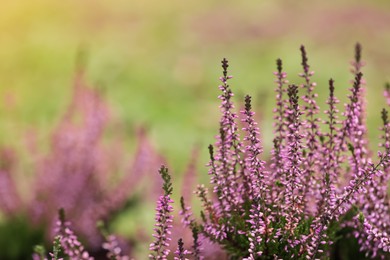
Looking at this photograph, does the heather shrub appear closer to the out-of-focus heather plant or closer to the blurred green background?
the out-of-focus heather plant

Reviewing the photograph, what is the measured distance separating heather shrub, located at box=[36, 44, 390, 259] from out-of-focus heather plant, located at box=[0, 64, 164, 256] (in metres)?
2.04

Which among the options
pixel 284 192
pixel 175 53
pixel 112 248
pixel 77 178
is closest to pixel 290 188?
pixel 284 192

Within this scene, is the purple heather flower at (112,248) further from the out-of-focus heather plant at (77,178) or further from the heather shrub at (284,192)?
the out-of-focus heather plant at (77,178)

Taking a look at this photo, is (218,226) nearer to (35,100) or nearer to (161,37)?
(35,100)

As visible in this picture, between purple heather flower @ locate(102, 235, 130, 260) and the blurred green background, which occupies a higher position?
the blurred green background

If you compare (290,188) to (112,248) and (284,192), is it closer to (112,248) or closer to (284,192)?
(284,192)

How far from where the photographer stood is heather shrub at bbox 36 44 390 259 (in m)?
2.96

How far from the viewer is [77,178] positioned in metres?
5.49

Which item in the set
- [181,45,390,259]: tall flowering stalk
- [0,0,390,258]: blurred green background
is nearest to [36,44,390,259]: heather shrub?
[181,45,390,259]: tall flowering stalk

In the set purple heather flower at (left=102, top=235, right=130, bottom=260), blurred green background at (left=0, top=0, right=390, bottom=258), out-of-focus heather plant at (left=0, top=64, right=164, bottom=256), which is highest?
blurred green background at (left=0, top=0, right=390, bottom=258)

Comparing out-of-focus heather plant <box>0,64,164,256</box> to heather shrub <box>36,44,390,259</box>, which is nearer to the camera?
heather shrub <box>36,44,390,259</box>

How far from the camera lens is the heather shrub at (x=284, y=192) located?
296 cm

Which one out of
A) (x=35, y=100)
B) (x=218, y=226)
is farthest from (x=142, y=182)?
(x=35, y=100)

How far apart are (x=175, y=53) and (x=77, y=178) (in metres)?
8.47
